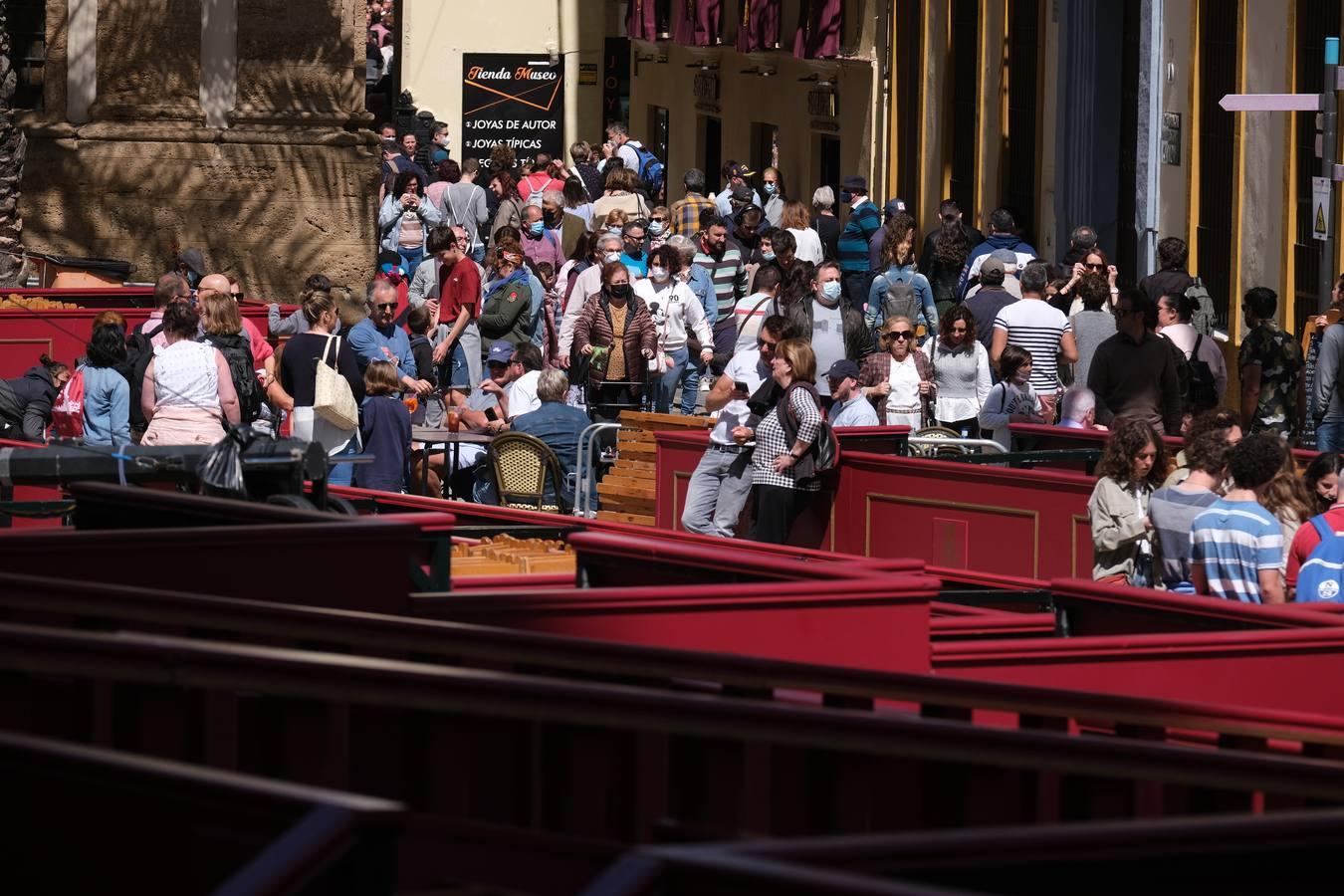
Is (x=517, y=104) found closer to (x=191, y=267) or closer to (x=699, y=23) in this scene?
(x=699, y=23)

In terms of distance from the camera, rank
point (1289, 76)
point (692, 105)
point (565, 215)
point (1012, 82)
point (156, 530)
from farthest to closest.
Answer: point (692, 105), point (1012, 82), point (565, 215), point (1289, 76), point (156, 530)

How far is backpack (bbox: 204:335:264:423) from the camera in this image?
1363 cm

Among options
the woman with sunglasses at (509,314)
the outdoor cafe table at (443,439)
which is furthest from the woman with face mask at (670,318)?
the outdoor cafe table at (443,439)

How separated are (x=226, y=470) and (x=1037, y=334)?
7268mm

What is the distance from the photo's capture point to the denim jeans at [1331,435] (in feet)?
45.4

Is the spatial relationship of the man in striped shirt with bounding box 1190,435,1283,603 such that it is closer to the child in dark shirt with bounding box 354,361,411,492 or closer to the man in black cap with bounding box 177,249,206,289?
the child in dark shirt with bounding box 354,361,411,492

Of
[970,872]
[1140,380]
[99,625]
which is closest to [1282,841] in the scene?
[970,872]

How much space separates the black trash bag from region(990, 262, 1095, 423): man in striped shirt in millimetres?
6984

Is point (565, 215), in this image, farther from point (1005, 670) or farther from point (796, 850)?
point (796, 850)

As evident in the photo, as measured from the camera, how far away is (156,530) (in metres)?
6.84

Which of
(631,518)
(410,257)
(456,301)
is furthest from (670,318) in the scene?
(410,257)

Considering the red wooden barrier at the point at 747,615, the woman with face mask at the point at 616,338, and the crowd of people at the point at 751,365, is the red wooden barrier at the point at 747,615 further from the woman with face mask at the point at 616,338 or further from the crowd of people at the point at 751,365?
the woman with face mask at the point at 616,338

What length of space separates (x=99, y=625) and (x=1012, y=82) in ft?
70.2

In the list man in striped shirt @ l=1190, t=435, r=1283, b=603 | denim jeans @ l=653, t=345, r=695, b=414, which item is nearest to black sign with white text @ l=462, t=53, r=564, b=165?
denim jeans @ l=653, t=345, r=695, b=414
